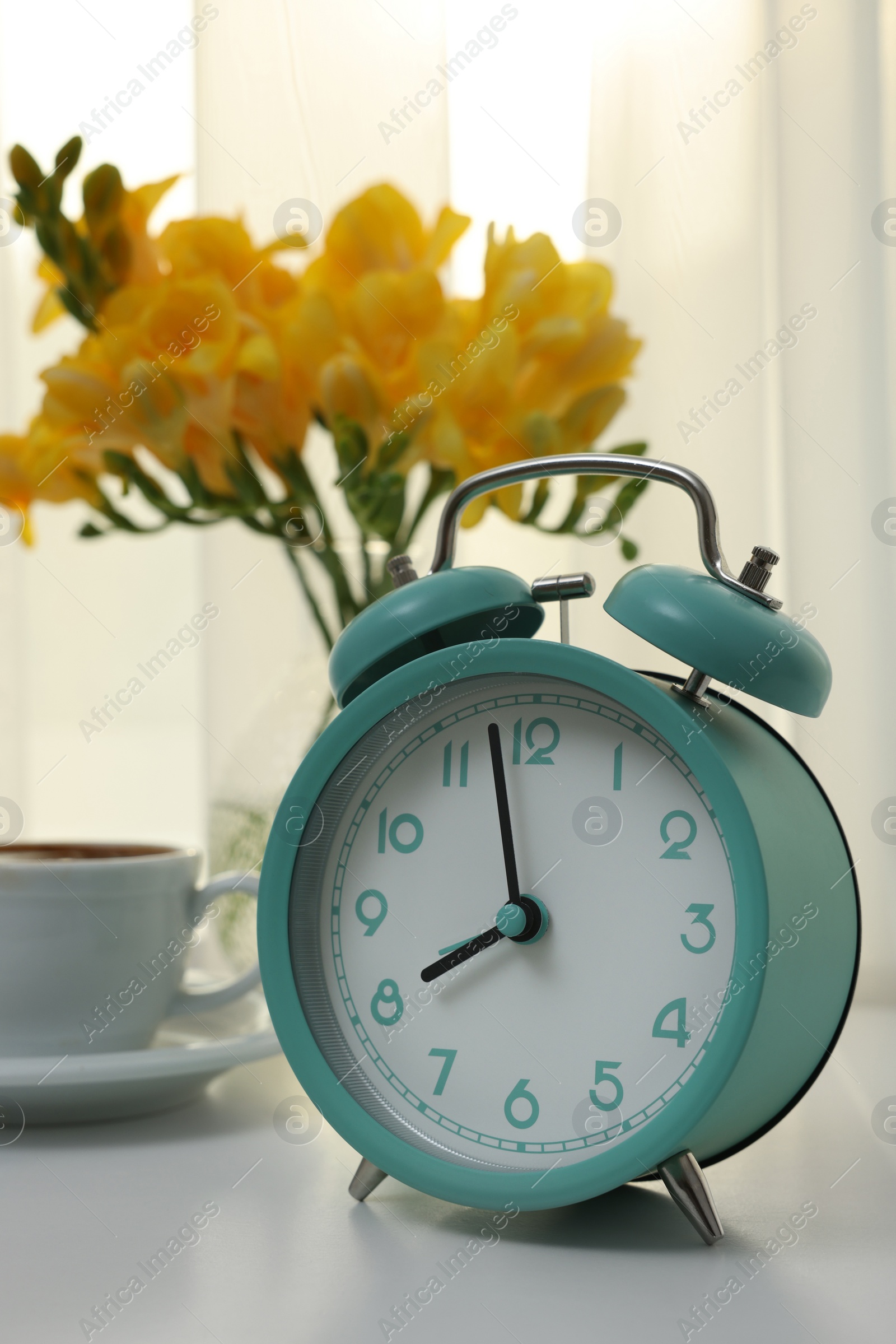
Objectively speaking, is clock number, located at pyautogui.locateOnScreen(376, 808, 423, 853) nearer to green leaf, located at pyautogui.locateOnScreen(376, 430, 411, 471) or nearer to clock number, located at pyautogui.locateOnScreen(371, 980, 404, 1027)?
clock number, located at pyautogui.locateOnScreen(371, 980, 404, 1027)

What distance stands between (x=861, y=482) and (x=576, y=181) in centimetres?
41

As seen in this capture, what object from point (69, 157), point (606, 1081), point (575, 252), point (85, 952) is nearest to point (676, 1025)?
point (606, 1081)

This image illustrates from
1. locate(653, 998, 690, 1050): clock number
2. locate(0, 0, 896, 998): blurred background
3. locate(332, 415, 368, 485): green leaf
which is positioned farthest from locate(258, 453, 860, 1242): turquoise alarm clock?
locate(0, 0, 896, 998): blurred background

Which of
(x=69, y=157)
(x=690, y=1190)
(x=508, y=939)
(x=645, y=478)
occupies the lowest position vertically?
(x=690, y=1190)

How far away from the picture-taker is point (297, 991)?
613 mm

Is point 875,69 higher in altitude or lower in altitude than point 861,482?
higher

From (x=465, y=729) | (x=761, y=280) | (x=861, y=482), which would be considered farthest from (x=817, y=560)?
(x=465, y=729)

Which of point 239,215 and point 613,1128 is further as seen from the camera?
point 239,215

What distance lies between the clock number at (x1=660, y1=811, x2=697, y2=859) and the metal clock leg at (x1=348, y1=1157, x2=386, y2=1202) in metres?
0.22

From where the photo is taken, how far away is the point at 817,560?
→ 105 centimetres

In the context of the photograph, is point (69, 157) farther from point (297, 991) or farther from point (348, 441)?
point (297, 991)

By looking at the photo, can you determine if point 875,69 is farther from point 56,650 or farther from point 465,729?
point 56,650

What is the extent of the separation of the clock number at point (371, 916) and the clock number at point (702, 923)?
162 mm

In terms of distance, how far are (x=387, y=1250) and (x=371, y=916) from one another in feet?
0.53
